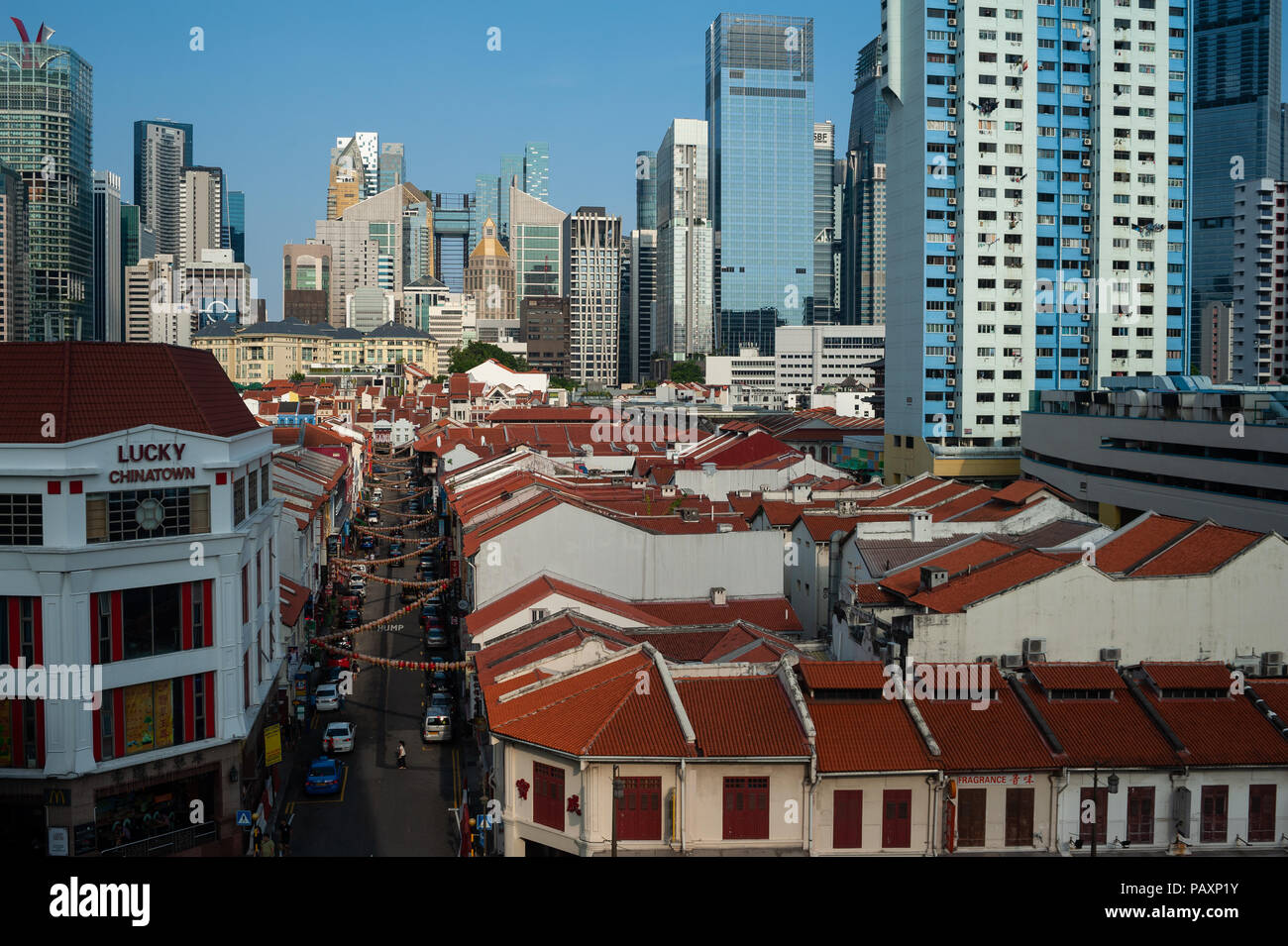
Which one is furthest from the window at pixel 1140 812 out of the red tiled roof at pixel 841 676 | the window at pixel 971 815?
the red tiled roof at pixel 841 676

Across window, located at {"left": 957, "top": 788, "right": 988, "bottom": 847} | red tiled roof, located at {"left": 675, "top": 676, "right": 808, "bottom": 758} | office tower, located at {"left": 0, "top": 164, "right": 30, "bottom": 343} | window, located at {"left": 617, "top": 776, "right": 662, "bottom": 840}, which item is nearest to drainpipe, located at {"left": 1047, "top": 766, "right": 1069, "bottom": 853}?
window, located at {"left": 957, "top": 788, "right": 988, "bottom": 847}

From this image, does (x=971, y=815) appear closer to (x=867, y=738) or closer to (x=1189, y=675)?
(x=867, y=738)

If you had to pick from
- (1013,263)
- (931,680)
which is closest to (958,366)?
(1013,263)

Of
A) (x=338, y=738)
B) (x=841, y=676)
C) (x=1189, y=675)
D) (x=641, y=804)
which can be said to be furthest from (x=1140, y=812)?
(x=338, y=738)

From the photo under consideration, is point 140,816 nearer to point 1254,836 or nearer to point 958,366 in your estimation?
point 1254,836

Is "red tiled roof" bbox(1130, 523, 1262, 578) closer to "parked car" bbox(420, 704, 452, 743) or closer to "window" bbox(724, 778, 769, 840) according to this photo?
"window" bbox(724, 778, 769, 840)
